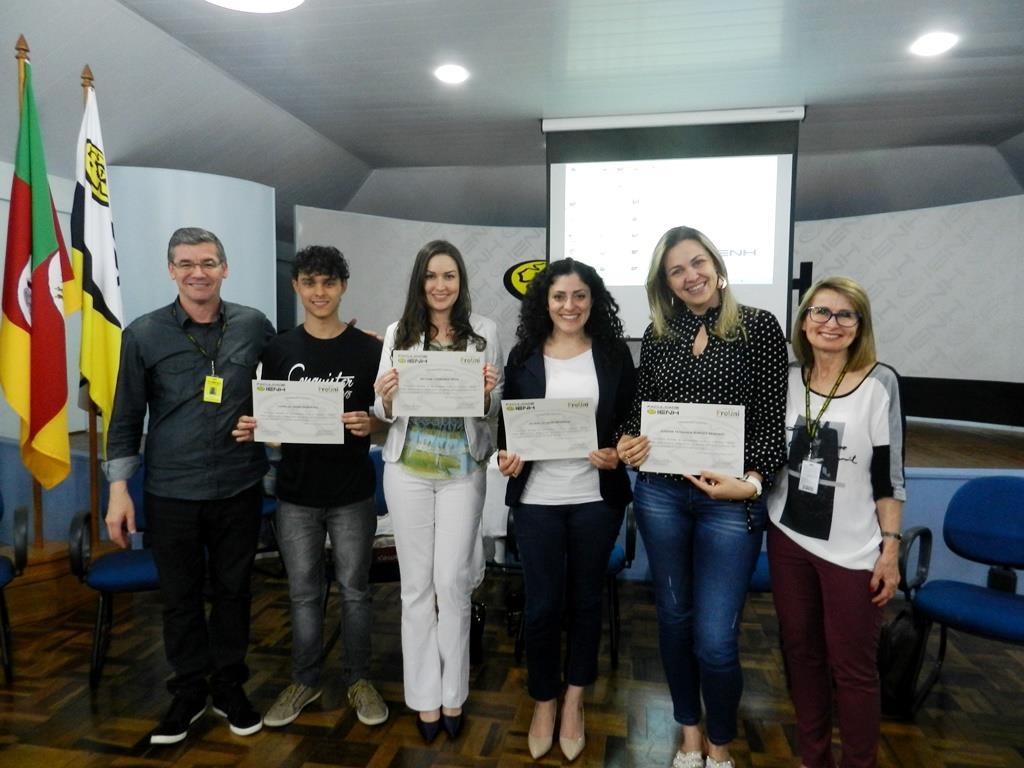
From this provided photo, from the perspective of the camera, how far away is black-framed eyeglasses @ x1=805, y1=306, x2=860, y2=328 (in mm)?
1729

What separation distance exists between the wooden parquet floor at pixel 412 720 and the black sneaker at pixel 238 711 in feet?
0.11

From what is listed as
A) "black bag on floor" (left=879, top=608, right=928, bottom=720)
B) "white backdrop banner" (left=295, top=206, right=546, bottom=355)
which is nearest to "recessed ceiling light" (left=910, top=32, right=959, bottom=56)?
"black bag on floor" (left=879, top=608, right=928, bottom=720)

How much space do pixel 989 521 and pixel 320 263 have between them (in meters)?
2.75

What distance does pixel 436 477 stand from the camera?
2088 mm

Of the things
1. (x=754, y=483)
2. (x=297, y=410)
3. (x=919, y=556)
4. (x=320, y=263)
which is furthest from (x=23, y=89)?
(x=919, y=556)

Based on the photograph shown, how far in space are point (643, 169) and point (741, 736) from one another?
3.84m

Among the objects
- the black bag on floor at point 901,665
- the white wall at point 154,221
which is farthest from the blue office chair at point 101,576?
the black bag on floor at point 901,665

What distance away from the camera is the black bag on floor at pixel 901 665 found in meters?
2.43

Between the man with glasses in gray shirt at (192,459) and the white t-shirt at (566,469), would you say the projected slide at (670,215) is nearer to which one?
the white t-shirt at (566,469)

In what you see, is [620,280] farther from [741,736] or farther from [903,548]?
[741,736]

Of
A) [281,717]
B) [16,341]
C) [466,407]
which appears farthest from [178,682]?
[16,341]

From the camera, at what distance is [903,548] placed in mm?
2455

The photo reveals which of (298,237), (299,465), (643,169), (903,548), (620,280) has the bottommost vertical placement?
(903,548)

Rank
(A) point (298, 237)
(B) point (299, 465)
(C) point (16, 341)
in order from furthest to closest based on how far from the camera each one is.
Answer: (A) point (298, 237) < (C) point (16, 341) < (B) point (299, 465)
